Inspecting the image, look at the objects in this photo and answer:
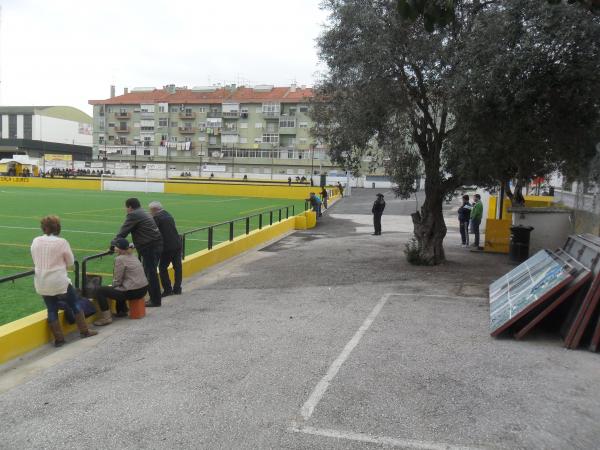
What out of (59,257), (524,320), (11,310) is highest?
(59,257)

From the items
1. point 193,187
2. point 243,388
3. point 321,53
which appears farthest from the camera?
point 193,187

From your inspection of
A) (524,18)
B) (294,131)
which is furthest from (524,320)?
(294,131)

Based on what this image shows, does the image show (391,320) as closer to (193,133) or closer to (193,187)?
(193,187)

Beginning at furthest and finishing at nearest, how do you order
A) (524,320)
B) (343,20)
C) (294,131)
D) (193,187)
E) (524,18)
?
1. (294,131)
2. (193,187)
3. (343,20)
4. (524,18)
5. (524,320)

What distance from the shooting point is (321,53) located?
1345 cm

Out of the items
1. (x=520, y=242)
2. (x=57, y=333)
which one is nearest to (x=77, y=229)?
(x=57, y=333)

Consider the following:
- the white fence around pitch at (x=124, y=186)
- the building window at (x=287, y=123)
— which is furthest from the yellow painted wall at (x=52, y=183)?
the building window at (x=287, y=123)

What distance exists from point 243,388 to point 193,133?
89.2 meters

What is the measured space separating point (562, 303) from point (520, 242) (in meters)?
7.52

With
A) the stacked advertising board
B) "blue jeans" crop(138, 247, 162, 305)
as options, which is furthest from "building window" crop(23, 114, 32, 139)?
the stacked advertising board

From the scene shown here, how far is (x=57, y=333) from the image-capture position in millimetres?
7004

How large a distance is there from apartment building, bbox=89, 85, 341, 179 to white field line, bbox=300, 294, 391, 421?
7510 cm

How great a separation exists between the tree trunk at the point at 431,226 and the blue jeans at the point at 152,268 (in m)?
7.19

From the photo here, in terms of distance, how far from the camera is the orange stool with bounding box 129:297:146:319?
8.35 m
